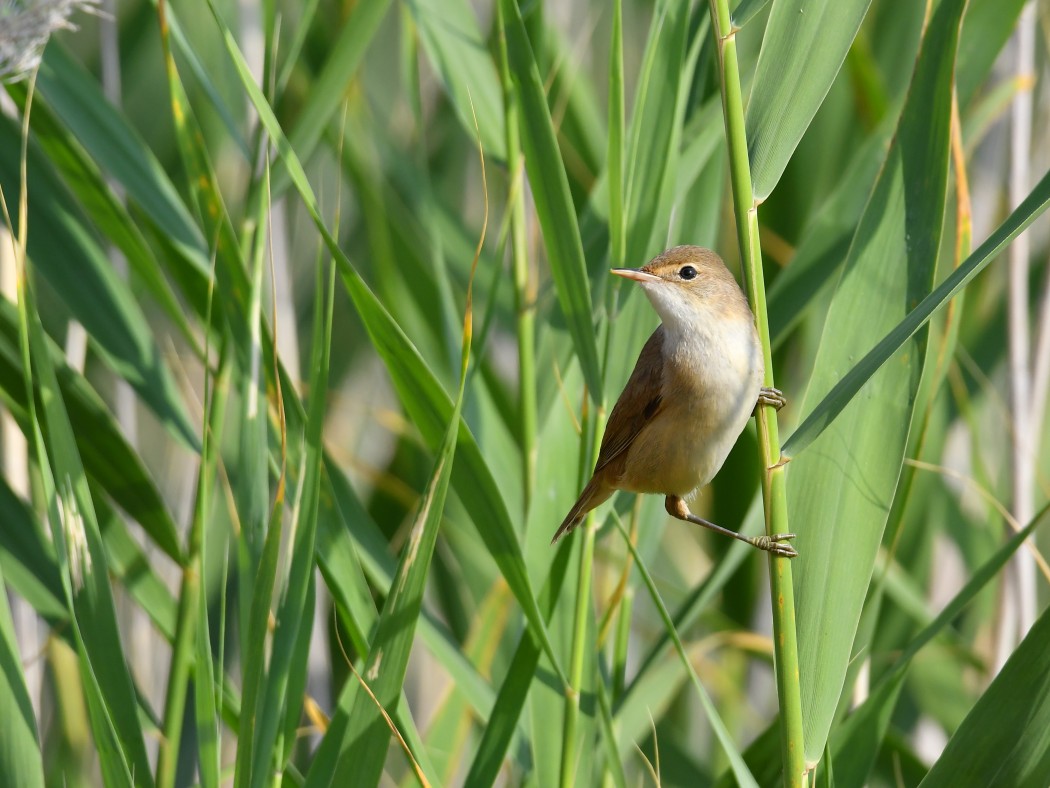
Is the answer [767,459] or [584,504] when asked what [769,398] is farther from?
[584,504]

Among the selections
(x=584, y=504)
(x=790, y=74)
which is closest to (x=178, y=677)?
(x=584, y=504)

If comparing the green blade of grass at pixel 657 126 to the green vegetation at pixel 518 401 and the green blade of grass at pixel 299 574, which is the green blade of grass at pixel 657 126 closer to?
the green vegetation at pixel 518 401

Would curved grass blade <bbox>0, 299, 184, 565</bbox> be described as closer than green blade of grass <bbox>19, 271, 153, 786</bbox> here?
No

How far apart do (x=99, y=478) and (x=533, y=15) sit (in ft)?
3.28

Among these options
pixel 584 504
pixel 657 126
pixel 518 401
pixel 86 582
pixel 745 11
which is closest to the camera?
pixel 745 11

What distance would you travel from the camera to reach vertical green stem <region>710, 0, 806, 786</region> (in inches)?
45.8

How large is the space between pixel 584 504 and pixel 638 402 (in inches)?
9.5

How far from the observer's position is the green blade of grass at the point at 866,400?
1.28 meters

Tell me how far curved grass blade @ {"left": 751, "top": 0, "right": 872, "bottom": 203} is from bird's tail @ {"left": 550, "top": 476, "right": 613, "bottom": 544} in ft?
1.78

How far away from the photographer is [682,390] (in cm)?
169

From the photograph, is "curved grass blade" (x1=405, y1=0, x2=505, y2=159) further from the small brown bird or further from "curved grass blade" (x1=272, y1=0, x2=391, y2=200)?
the small brown bird

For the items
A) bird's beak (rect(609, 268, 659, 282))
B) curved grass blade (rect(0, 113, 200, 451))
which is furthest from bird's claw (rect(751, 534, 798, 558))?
curved grass blade (rect(0, 113, 200, 451))

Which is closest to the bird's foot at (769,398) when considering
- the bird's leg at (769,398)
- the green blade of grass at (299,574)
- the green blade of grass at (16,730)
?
the bird's leg at (769,398)

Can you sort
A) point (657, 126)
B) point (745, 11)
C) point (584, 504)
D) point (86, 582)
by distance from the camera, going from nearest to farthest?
1. point (745, 11)
2. point (86, 582)
3. point (657, 126)
4. point (584, 504)
